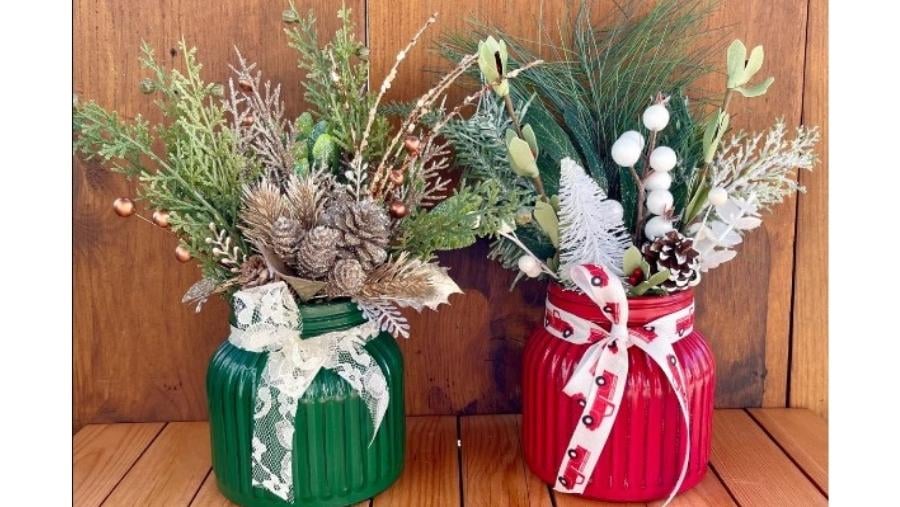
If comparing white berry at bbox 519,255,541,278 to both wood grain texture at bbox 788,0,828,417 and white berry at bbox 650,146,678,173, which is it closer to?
white berry at bbox 650,146,678,173

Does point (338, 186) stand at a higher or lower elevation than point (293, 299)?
higher

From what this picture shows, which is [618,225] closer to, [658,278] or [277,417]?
[658,278]

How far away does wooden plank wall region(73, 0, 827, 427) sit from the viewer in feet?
2.91

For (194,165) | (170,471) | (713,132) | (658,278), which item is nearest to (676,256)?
(658,278)

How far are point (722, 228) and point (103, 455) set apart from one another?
746 mm

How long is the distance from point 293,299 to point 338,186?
0.11m

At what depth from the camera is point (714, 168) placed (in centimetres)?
74

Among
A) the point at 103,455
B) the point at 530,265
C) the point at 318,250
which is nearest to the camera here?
the point at 318,250

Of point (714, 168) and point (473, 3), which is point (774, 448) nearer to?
point (714, 168)

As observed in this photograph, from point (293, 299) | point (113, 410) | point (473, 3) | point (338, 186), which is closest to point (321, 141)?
point (338, 186)

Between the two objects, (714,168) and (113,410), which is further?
(113,410)

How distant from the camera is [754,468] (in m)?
0.83

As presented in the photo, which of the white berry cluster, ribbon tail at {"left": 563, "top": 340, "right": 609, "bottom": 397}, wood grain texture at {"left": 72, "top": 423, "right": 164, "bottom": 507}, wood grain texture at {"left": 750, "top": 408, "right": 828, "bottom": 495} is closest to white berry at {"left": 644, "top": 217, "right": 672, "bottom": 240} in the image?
the white berry cluster

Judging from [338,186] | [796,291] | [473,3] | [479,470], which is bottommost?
[479,470]
